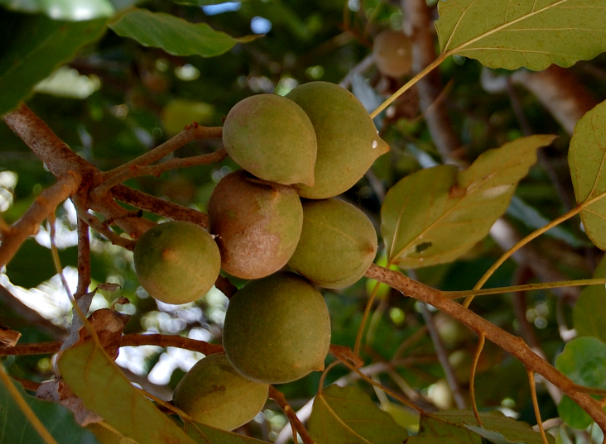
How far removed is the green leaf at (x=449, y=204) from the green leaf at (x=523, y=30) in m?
0.16

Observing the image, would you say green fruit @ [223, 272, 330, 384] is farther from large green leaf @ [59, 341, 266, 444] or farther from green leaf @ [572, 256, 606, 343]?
green leaf @ [572, 256, 606, 343]

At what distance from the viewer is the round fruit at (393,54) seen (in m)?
1.96

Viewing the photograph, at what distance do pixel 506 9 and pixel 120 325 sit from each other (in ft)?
2.66

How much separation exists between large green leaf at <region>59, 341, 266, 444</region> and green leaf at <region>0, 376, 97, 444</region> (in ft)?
0.33

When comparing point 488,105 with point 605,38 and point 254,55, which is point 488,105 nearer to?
point 254,55

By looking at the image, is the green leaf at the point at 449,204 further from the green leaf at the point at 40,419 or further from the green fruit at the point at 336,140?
the green leaf at the point at 40,419

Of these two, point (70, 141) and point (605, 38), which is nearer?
point (605, 38)

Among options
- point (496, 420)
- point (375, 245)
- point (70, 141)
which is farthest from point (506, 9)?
point (70, 141)

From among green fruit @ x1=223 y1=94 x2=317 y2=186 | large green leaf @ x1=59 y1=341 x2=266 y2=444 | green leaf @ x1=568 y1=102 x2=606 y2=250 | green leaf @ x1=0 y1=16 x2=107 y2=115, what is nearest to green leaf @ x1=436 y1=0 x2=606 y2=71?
green leaf @ x1=568 y1=102 x2=606 y2=250

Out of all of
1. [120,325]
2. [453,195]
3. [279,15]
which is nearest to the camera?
[120,325]

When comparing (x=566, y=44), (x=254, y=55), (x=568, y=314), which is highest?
(x=566, y=44)

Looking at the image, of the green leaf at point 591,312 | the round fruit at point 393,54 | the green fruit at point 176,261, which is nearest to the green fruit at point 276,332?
the green fruit at point 176,261

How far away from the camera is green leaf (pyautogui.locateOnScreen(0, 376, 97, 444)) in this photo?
2.38 ft

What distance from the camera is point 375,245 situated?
85 cm
